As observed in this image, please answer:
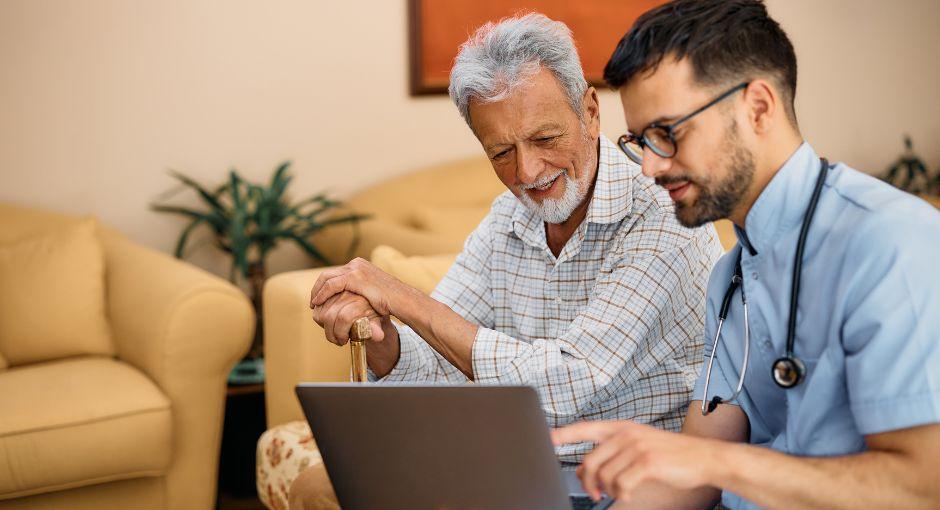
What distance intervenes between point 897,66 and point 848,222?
13.0 feet

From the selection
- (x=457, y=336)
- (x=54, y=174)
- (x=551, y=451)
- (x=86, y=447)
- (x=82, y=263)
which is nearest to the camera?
(x=551, y=451)

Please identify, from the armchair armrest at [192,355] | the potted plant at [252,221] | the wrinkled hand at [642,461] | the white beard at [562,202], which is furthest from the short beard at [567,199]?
the potted plant at [252,221]

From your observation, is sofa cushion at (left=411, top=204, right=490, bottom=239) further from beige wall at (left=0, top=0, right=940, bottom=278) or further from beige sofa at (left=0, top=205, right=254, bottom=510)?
beige sofa at (left=0, top=205, right=254, bottom=510)

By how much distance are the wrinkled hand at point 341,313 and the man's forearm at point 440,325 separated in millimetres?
44

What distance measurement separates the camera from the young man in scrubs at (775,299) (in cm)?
99

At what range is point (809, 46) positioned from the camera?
14.3 ft

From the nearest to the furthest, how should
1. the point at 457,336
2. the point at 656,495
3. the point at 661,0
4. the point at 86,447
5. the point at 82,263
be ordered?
the point at 656,495 → the point at 457,336 → the point at 86,447 → the point at 82,263 → the point at 661,0

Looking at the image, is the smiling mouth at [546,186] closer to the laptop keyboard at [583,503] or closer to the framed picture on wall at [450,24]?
the laptop keyboard at [583,503]

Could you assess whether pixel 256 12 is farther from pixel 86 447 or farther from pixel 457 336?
pixel 457 336

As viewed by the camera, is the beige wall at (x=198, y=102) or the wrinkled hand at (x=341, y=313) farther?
the beige wall at (x=198, y=102)

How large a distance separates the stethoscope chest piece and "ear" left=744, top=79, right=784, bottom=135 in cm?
26

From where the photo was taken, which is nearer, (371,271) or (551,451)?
(551,451)

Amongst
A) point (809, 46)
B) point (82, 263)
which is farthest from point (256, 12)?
point (809, 46)

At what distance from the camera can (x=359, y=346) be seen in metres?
1.47
